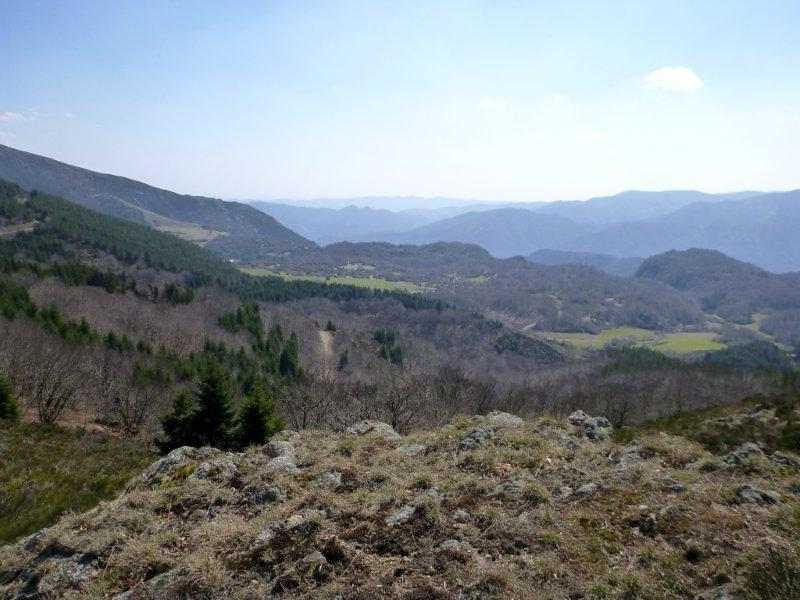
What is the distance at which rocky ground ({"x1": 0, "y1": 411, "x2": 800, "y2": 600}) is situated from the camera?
7.33 m

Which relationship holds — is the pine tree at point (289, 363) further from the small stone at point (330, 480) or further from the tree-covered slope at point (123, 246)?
the small stone at point (330, 480)

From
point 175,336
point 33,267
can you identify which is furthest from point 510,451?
point 33,267

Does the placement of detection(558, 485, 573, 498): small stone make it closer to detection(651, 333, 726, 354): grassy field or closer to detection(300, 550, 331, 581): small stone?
detection(300, 550, 331, 581): small stone

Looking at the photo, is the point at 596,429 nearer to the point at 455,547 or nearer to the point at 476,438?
the point at 476,438

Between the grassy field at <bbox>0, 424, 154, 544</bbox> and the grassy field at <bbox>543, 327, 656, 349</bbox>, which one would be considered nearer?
the grassy field at <bbox>0, 424, 154, 544</bbox>

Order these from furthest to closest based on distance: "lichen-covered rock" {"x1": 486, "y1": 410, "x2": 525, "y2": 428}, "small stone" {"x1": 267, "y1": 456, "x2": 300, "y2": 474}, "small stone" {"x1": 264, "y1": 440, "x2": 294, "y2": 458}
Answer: "lichen-covered rock" {"x1": 486, "y1": 410, "x2": 525, "y2": 428} < "small stone" {"x1": 264, "y1": 440, "x2": 294, "y2": 458} < "small stone" {"x1": 267, "y1": 456, "x2": 300, "y2": 474}

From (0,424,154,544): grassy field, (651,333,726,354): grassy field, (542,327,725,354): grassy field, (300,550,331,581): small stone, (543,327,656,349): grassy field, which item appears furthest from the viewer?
(543,327,656,349): grassy field

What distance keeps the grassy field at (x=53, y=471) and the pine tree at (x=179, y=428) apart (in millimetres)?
1152

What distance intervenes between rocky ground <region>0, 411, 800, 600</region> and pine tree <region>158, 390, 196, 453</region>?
15.8 meters

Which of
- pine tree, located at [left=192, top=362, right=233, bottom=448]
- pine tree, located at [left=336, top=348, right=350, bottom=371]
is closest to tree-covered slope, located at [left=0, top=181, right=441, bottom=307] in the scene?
pine tree, located at [left=336, top=348, right=350, bottom=371]

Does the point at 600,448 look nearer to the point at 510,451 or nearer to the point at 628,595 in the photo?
the point at 510,451

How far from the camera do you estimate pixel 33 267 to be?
9156cm

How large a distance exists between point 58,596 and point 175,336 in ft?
262

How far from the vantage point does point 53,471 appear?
74.6 feet
